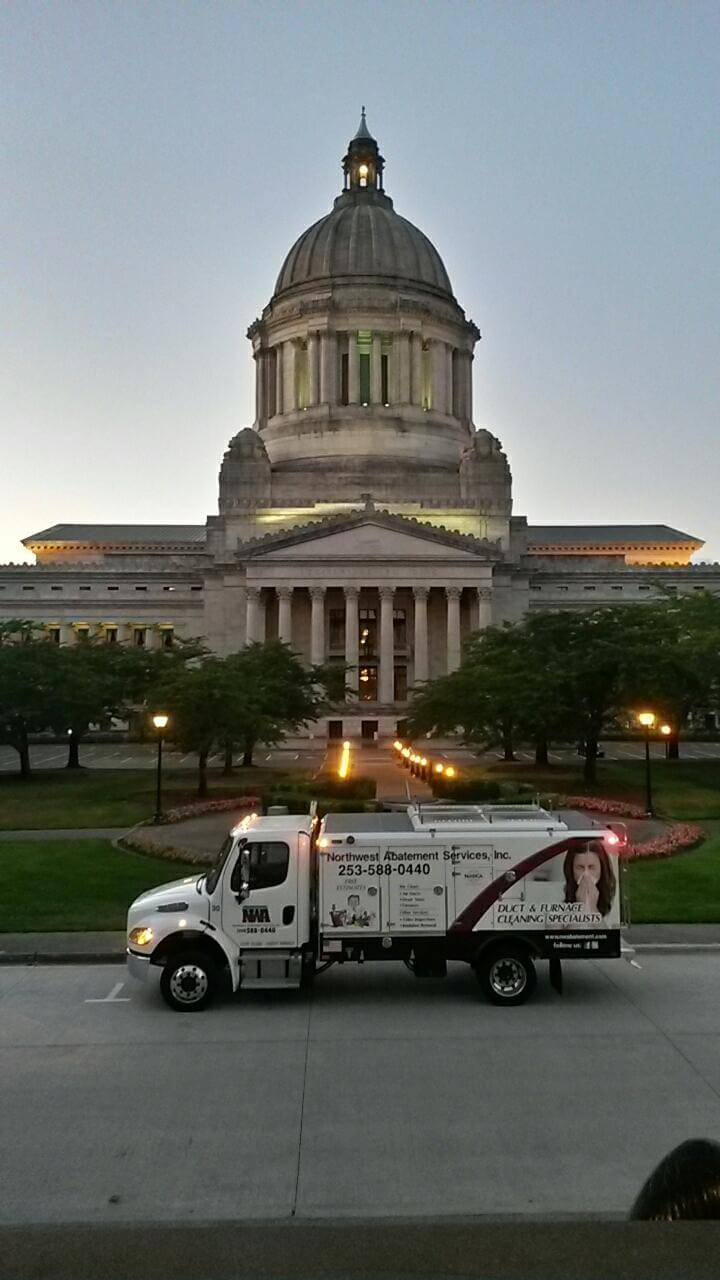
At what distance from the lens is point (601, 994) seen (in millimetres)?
13906

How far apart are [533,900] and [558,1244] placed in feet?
34.8

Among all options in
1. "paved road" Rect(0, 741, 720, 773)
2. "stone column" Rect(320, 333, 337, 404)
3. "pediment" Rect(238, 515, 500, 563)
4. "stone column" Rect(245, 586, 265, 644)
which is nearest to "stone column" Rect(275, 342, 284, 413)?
"stone column" Rect(320, 333, 337, 404)

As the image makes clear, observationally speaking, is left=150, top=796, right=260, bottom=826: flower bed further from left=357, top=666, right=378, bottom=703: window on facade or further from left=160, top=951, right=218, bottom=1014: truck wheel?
left=357, top=666, right=378, bottom=703: window on facade

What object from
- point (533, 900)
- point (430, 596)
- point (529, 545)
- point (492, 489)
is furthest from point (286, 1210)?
point (529, 545)

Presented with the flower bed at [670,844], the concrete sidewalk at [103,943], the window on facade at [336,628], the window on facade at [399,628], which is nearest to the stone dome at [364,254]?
the window on facade at [399,628]

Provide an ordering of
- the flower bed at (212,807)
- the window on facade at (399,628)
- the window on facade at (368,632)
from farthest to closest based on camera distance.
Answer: the window on facade at (399,628) → the window on facade at (368,632) → the flower bed at (212,807)

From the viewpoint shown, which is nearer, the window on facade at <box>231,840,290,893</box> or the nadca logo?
the nadca logo

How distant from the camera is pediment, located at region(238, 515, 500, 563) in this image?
75125mm

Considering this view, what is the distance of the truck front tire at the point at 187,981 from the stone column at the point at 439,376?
291 feet

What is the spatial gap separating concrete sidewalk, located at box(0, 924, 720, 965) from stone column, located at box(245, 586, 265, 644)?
5871cm

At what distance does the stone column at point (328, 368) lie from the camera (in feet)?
310

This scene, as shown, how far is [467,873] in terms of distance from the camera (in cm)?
1369

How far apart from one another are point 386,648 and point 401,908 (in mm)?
60843

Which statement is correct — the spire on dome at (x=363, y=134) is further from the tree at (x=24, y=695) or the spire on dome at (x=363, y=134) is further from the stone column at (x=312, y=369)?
the tree at (x=24, y=695)
